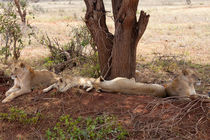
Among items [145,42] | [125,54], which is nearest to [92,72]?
[125,54]

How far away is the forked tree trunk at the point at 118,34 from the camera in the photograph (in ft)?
18.6

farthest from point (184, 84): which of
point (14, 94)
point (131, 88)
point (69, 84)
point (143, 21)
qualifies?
point (14, 94)

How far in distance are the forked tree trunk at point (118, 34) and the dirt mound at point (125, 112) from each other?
1002mm

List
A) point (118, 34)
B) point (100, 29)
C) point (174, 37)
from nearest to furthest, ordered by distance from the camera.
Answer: point (118, 34) < point (100, 29) < point (174, 37)

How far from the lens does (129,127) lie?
4.12 metres

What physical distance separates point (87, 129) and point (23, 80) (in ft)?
7.95

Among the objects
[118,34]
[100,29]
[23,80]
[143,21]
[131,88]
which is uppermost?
[143,21]

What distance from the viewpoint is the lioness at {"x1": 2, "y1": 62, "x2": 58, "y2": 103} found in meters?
5.67

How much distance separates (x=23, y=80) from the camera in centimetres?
575

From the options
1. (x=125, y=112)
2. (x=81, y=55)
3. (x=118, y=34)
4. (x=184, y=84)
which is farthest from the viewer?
(x=81, y=55)

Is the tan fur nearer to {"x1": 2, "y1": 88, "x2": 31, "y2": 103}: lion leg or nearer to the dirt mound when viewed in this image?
the dirt mound

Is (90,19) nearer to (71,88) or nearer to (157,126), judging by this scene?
(71,88)

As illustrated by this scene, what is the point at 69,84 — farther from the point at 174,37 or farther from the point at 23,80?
the point at 174,37

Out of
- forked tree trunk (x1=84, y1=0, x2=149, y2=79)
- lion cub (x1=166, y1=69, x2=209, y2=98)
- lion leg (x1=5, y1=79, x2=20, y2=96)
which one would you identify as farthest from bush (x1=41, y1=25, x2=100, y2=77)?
lion cub (x1=166, y1=69, x2=209, y2=98)
